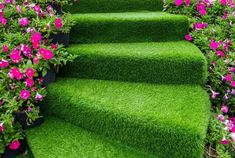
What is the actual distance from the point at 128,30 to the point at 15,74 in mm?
1366

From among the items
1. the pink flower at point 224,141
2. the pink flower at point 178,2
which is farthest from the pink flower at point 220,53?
the pink flower at point 224,141

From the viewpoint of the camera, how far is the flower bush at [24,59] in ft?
7.50

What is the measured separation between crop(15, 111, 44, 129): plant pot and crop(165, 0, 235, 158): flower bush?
4.69ft

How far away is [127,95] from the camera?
2410 millimetres

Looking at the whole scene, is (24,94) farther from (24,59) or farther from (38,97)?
(24,59)

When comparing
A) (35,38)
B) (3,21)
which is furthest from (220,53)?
(3,21)

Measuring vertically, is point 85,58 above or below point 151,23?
below

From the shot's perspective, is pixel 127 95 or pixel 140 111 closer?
pixel 140 111

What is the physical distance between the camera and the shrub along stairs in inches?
80.1

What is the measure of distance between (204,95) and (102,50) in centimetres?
106

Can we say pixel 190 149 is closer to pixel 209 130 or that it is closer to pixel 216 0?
pixel 209 130

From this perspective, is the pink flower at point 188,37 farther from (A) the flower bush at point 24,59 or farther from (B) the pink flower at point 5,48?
(B) the pink flower at point 5,48

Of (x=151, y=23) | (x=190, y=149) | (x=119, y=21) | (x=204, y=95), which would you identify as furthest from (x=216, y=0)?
(x=190, y=149)

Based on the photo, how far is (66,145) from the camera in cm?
221
